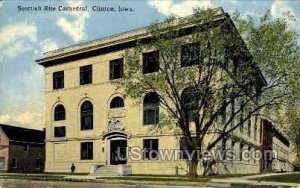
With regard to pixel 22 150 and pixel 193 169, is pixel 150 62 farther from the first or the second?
pixel 22 150

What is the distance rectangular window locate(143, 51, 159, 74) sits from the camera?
2375cm

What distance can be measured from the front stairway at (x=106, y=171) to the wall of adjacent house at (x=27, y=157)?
6.66m

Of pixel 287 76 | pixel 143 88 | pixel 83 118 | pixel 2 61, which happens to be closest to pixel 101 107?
pixel 83 118

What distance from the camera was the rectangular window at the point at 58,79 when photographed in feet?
102

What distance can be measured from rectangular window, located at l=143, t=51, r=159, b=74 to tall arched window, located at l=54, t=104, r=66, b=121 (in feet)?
26.3

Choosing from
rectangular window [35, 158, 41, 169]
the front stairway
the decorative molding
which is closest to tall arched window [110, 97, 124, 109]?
the decorative molding

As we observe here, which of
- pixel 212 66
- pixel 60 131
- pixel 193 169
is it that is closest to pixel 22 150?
pixel 60 131

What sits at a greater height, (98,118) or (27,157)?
(98,118)

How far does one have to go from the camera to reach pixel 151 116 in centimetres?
2781

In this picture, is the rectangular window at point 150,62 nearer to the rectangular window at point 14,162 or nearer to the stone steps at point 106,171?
the stone steps at point 106,171

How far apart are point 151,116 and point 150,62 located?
4507 millimetres

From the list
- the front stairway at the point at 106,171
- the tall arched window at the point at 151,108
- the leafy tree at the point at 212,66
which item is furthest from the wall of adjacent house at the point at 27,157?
the leafy tree at the point at 212,66

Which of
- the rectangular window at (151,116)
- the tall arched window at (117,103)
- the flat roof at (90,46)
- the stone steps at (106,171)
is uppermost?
the flat roof at (90,46)

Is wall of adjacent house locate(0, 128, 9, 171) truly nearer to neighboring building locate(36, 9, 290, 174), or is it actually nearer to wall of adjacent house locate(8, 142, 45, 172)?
wall of adjacent house locate(8, 142, 45, 172)
